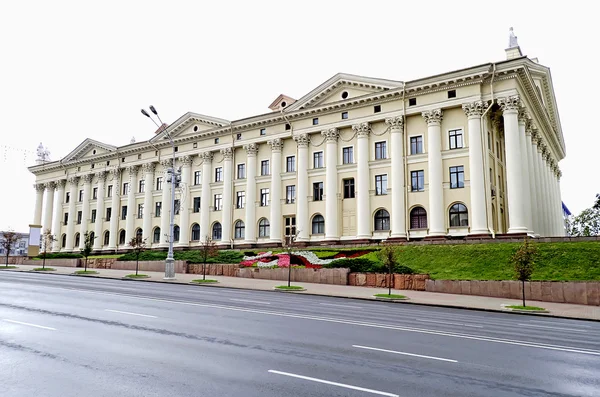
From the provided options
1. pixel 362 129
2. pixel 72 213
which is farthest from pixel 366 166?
pixel 72 213

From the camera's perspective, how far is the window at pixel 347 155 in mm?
46094

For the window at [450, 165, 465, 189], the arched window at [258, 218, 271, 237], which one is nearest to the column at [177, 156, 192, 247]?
the arched window at [258, 218, 271, 237]

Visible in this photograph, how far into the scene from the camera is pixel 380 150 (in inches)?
1746

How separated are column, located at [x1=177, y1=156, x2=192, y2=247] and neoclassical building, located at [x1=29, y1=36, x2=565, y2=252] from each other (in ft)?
0.47

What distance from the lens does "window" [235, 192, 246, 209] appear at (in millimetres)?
52719

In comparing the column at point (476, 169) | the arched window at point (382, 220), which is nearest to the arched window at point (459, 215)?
the column at point (476, 169)

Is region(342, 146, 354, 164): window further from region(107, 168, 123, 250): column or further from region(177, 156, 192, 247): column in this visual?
region(107, 168, 123, 250): column

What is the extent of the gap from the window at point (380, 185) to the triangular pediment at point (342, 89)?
27.5ft

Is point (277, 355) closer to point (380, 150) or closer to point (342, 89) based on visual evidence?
point (380, 150)

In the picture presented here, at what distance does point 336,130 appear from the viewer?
46.2m

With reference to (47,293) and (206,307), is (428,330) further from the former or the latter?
(47,293)

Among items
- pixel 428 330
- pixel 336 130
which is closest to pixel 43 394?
pixel 428 330

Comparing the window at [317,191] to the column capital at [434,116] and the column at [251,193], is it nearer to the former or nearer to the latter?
the column at [251,193]

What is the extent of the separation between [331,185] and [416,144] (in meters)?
9.38
